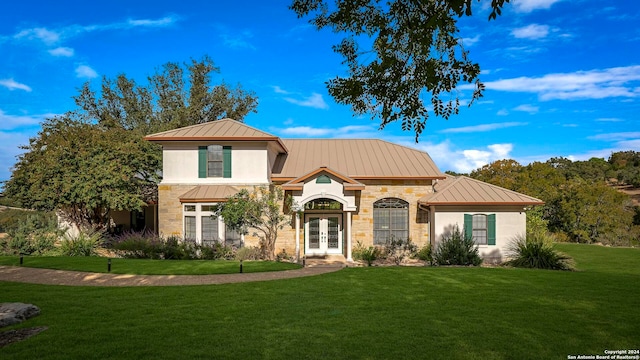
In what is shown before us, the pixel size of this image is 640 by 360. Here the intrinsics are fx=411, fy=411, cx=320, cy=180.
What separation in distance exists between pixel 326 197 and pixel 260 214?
3161 millimetres

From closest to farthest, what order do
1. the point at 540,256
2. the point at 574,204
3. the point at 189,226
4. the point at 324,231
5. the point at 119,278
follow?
the point at 119,278 < the point at 540,256 < the point at 189,226 < the point at 324,231 < the point at 574,204

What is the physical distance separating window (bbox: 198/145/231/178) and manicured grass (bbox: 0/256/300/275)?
514cm

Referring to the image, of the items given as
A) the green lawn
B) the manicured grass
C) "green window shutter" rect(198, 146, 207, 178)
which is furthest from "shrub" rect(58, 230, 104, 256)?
the green lawn

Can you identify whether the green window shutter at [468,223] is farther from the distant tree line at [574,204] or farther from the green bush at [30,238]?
the green bush at [30,238]

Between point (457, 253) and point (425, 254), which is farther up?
point (457, 253)

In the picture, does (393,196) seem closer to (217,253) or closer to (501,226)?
(501,226)

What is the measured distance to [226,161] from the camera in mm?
20406

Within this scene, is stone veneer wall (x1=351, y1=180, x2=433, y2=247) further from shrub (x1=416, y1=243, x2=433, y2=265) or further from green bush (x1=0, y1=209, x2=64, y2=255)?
green bush (x1=0, y1=209, x2=64, y2=255)

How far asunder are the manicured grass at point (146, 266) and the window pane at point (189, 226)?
340cm

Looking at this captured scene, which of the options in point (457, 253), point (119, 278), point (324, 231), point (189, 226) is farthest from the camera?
point (324, 231)

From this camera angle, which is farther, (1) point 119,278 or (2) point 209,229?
(2) point 209,229

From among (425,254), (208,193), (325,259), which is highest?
(208,193)

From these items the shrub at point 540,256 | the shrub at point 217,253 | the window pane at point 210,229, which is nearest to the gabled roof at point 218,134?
the window pane at point 210,229

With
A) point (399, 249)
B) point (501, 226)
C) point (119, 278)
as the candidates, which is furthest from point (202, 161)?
point (501, 226)
